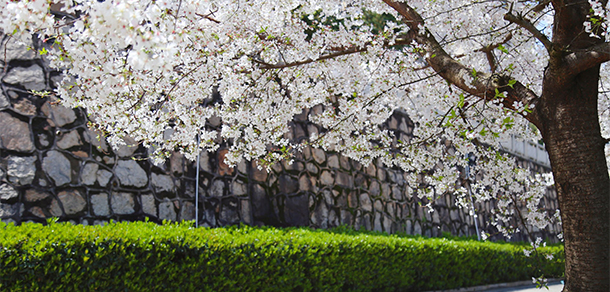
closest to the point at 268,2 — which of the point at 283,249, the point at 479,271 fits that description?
the point at 283,249

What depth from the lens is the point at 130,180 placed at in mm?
6539

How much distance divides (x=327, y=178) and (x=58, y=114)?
5196 millimetres

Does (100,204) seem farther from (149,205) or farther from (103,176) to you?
(149,205)

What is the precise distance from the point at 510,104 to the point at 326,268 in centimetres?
325

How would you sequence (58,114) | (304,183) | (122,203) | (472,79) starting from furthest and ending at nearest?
(304,183)
(122,203)
(58,114)
(472,79)

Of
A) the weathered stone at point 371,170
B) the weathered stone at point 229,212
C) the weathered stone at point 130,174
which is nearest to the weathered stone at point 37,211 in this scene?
the weathered stone at point 130,174

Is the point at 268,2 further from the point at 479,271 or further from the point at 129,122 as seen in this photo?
the point at 479,271

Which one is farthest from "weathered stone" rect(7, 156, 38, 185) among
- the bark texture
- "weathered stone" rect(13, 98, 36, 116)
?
the bark texture

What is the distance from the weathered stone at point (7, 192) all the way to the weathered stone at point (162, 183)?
181 cm

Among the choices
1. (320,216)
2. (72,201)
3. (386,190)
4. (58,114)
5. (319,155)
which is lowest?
(320,216)

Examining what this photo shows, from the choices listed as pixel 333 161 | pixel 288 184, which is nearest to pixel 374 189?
pixel 333 161

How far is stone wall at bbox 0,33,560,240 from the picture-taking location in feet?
18.4

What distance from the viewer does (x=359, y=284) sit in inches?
262

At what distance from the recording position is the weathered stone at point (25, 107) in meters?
5.67
